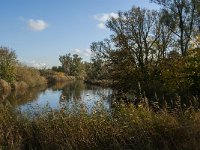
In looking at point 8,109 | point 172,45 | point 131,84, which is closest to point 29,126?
point 8,109

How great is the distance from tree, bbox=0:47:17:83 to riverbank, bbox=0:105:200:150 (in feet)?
171

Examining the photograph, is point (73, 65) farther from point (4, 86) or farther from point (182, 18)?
point (182, 18)

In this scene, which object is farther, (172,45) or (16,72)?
(16,72)

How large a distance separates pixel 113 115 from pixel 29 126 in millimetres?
2047

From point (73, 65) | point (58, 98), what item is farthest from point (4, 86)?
point (73, 65)

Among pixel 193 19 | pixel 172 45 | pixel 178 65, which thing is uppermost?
pixel 193 19

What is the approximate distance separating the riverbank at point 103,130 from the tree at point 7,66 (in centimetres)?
5205

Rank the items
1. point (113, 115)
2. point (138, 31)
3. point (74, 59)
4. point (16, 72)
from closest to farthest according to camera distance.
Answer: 1. point (113, 115)
2. point (138, 31)
3. point (16, 72)
4. point (74, 59)

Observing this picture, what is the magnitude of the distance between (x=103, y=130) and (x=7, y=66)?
5509 cm

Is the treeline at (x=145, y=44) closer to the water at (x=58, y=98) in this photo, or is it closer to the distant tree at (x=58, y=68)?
the water at (x=58, y=98)

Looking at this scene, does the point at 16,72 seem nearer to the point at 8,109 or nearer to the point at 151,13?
the point at 151,13

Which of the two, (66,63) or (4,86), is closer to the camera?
(4,86)

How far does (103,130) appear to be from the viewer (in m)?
7.27

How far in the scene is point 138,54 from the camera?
116ft
